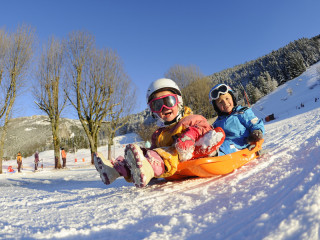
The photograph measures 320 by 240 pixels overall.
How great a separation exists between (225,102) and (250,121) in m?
0.48

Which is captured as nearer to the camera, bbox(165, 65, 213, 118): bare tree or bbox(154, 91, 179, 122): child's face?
bbox(154, 91, 179, 122): child's face

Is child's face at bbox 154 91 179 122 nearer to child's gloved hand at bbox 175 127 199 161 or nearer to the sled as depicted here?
child's gloved hand at bbox 175 127 199 161

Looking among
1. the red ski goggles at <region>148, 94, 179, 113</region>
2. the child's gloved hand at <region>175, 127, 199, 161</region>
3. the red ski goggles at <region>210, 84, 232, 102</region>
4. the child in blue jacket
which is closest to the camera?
the child's gloved hand at <region>175, 127, 199, 161</region>

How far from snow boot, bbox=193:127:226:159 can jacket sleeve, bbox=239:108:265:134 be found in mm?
1053

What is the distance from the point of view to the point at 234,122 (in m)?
2.78

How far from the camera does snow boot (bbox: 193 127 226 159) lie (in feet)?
5.90

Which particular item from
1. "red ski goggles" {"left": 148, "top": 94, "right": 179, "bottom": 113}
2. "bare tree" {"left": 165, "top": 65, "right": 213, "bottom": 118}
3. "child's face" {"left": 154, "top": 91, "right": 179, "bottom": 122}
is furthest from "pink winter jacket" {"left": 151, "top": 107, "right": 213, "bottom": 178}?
"bare tree" {"left": 165, "top": 65, "right": 213, "bottom": 118}

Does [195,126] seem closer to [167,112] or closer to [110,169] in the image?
[167,112]

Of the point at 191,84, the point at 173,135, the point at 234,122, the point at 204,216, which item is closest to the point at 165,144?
the point at 173,135

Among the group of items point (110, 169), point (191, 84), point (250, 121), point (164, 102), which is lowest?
point (110, 169)

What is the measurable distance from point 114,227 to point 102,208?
44 centimetres

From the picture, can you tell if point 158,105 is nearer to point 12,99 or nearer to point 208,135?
point 208,135

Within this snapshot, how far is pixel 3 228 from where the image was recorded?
1.17 metres

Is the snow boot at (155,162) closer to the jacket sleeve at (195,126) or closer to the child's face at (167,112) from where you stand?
the jacket sleeve at (195,126)
